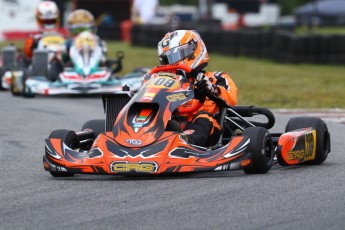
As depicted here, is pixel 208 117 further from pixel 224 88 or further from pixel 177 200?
pixel 177 200

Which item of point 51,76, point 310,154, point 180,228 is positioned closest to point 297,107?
point 51,76

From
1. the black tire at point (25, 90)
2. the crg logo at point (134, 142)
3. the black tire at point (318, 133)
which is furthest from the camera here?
the black tire at point (25, 90)

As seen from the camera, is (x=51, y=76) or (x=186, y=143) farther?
(x=51, y=76)

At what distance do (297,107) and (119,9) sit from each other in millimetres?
31674

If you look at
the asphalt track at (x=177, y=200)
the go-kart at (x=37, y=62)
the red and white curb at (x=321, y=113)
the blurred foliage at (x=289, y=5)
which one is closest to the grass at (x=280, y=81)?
the red and white curb at (x=321, y=113)

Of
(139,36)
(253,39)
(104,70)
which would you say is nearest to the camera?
(104,70)

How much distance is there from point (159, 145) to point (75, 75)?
8.77 meters

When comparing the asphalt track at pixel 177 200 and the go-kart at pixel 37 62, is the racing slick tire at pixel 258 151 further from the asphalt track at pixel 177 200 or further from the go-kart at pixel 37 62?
the go-kart at pixel 37 62

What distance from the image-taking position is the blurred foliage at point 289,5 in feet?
252

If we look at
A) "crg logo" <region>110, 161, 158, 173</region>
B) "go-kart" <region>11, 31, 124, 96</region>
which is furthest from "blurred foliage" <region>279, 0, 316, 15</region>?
"crg logo" <region>110, 161, 158, 173</region>

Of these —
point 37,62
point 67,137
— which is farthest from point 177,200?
point 37,62

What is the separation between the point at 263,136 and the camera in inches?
282

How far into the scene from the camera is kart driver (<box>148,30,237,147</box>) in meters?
7.42

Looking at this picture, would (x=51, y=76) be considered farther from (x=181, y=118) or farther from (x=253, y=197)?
(x=253, y=197)
